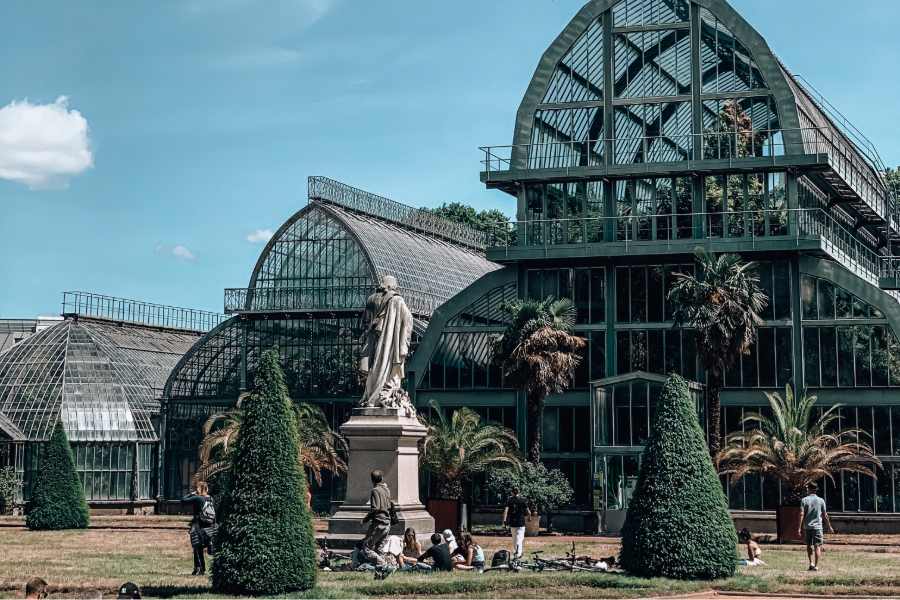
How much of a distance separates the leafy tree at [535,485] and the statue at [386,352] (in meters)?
19.7

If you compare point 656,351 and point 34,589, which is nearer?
point 34,589

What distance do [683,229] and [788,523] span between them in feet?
46.3

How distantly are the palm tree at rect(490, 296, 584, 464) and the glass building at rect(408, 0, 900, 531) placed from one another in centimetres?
186

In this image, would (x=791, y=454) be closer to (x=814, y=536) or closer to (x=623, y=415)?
(x=623, y=415)

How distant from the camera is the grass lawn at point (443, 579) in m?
20.4

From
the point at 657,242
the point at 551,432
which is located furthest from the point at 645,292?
the point at 551,432

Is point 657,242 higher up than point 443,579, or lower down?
higher up

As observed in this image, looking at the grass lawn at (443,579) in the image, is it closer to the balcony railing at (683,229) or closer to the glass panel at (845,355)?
the glass panel at (845,355)

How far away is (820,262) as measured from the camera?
152 feet

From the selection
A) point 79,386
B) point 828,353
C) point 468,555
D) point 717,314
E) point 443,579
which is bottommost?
point 443,579

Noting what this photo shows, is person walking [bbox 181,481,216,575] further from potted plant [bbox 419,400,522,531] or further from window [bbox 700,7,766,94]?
window [bbox 700,7,766,94]

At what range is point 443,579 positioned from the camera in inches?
853

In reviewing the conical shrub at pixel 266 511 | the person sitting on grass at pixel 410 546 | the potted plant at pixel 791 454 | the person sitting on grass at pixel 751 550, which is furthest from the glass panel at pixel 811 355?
the conical shrub at pixel 266 511

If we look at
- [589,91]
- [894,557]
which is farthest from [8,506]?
[894,557]
